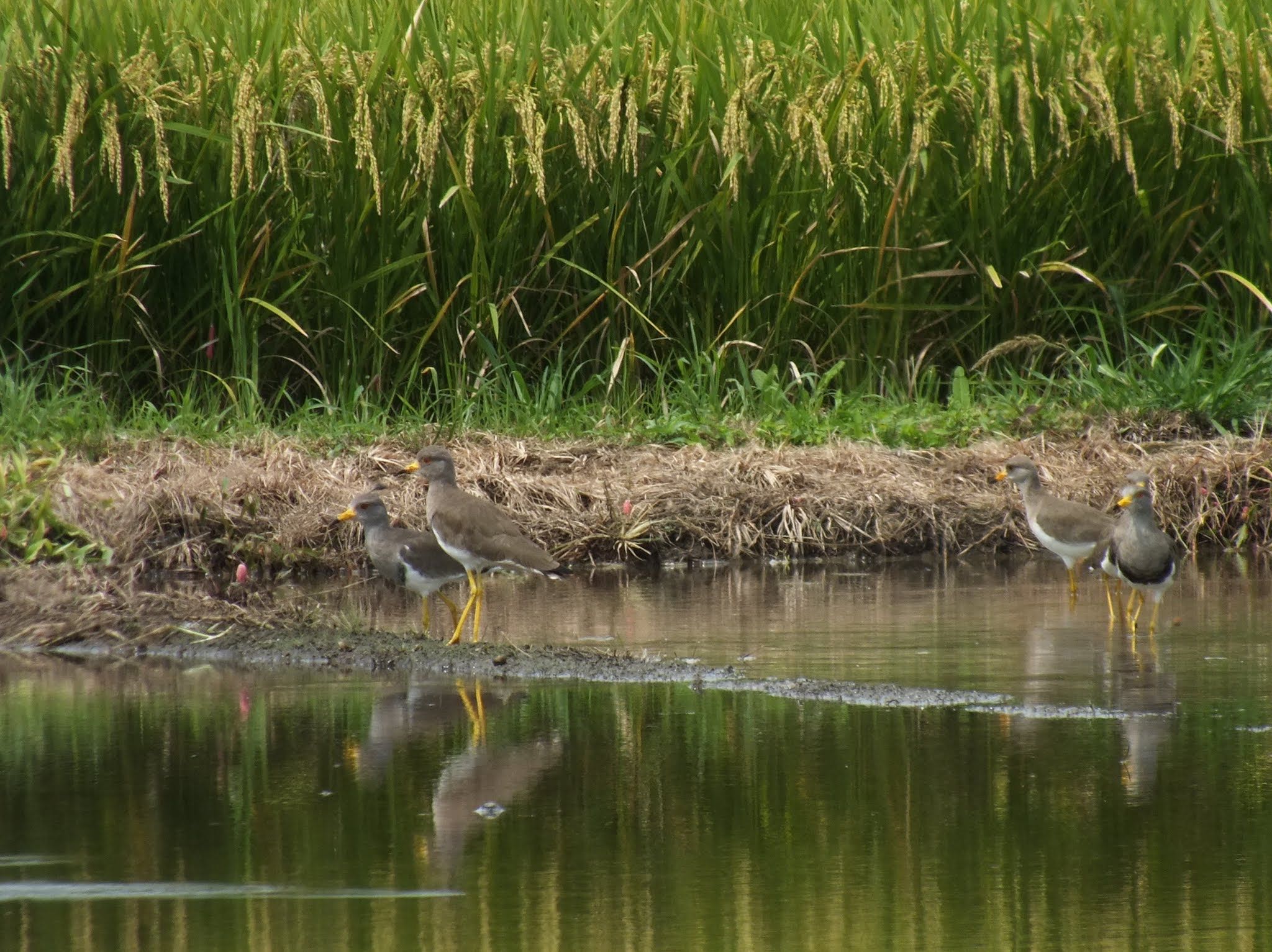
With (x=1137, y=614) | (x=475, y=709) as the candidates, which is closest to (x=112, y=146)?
(x=475, y=709)

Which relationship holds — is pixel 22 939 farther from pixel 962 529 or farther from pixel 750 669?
pixel 962 529

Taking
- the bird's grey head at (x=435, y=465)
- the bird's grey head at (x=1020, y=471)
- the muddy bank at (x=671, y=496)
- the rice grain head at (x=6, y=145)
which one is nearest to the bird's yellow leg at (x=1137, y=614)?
the bird's grey head at (x=1020, y=471)

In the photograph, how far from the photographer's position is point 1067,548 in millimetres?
9219

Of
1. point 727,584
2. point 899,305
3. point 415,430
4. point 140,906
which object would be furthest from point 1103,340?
point 140,906

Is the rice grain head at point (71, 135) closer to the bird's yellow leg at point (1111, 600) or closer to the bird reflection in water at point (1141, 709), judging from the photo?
the bird's yellow leg at point (1111, 600)

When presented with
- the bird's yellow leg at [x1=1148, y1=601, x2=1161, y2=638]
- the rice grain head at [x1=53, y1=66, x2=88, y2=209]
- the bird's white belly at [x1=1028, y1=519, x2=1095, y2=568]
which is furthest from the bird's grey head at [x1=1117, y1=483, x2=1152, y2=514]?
the rice grain head at [x1=53, y1=66, x2=88, y2=209]

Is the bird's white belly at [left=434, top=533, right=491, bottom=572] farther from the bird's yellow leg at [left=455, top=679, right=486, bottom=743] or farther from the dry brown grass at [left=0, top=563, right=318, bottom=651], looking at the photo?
the bird's yellow leg at [left=455, top=679, right=486, bottom=743]

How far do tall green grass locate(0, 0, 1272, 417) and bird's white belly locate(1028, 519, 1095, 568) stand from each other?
2.34 metres

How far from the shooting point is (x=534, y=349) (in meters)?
11.9

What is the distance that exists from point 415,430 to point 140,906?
6.64 metres

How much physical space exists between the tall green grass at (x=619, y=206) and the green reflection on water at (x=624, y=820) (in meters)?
5.02

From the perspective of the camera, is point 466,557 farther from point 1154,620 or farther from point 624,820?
point 624,820

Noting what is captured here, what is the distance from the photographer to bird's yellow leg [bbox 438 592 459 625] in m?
8.36

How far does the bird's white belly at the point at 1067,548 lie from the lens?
915 centimetres
